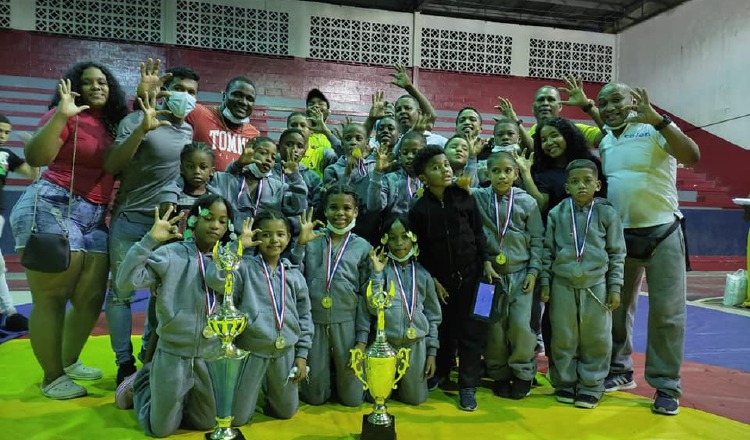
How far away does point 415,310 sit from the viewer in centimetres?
333

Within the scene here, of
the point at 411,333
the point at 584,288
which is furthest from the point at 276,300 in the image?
the point at 584,288

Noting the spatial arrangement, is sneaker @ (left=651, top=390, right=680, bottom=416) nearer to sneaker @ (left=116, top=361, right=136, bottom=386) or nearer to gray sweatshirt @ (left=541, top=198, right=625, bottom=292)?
gray sweatshirt @ (left=541, top=198, right=625, bottom=292)

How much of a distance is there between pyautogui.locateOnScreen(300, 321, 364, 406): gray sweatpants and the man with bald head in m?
1.76

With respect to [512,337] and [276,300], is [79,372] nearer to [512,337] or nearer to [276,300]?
[276,300]

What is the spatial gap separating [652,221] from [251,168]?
2.52 meters

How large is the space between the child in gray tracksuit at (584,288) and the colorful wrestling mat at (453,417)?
0.19 m

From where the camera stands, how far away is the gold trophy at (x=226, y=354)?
2.36 metres

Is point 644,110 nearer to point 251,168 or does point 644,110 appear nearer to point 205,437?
point 251,168

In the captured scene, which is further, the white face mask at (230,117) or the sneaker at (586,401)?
the white face mask at (230,117)

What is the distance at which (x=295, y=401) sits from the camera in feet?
9.91

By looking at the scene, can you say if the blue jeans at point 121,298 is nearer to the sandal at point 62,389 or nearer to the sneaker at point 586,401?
the sandal at point 62,389

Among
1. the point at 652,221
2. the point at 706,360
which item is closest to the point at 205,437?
the point at 652,221

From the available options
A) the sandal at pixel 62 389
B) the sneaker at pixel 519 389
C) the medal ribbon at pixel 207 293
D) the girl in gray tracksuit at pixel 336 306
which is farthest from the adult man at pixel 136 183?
the sneaker at pixel 519 389

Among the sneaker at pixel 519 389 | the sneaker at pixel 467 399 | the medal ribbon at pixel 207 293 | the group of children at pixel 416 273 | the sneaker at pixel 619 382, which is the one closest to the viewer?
the medal ribbon at pixel 207 293
